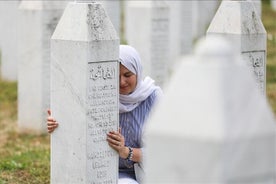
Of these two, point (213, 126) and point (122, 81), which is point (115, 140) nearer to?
point (122, 81)

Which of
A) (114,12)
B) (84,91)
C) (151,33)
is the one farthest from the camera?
(114,12)

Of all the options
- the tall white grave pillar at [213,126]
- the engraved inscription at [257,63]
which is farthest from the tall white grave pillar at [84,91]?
the tall white grave pillar at [213,126]

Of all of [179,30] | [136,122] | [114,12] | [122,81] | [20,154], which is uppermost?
[114,12]

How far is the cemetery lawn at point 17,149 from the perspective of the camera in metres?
9.75

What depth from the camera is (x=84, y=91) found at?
752 cm

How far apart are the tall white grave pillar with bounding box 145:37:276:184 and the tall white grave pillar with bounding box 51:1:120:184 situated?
335 centimetres

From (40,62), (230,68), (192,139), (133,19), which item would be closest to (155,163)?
(192,139)

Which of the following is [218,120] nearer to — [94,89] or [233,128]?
[233,128]

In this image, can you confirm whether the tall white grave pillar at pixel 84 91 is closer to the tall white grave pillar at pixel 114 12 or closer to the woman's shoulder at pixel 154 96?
the woman's shoulder at pixel 154 96

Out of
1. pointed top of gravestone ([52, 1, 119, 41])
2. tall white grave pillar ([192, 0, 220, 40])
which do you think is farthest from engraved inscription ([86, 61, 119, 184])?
tall white grave pillar ([192, 0, 220, 40])

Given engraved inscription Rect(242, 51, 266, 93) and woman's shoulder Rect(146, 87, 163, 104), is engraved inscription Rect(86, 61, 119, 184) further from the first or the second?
engraved inscription Rect(242, 51, 266, 93)

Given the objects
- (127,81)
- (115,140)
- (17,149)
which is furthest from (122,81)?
(17,149)

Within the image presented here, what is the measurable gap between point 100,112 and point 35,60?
189 inches

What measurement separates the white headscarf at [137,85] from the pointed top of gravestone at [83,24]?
0.68 feet
